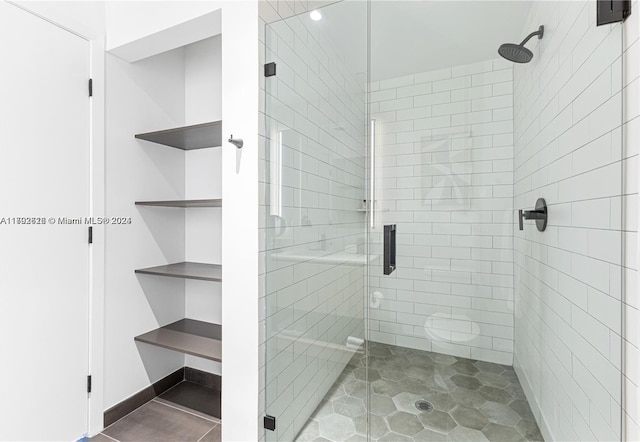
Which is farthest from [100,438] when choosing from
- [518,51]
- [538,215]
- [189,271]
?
[518,51]

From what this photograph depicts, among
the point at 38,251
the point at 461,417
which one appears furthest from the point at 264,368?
the point at 38,251

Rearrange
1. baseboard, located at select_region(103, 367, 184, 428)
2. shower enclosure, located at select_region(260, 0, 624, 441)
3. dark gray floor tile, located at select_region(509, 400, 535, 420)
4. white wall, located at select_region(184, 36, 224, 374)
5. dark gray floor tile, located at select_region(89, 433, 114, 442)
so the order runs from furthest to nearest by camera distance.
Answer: white wall, located at select_region(184, 36, 224, 374) < baseboard, located at select_region(103, 367, 184, 428) < dark gray floor tile, located at select_region(89, 433, 114, 442) < dark gray floor tile, located at select_region(509, 400, 535, 420) < shower enclosure, located at select_region(260, 0, 624, 441)

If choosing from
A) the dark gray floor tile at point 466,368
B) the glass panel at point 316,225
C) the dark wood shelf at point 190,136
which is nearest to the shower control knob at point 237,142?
the glass panel at point 316,225

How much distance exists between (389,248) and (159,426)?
169cm

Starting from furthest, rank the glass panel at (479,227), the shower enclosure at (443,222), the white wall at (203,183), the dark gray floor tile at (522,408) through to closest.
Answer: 1. the white wall at (203,183)
2. the dark gray floor tile at (522,408)
3. the glass panel at (479,227)
4. the shower enclosure at (443,222)

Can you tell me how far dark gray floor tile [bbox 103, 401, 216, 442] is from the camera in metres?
1.76

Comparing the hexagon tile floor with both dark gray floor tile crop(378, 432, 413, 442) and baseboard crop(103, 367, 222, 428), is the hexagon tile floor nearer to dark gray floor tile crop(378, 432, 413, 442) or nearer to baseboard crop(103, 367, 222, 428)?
dark gray floor tile crop(378, 432, 413, 442)

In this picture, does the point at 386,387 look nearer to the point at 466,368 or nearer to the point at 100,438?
the point at 466,368

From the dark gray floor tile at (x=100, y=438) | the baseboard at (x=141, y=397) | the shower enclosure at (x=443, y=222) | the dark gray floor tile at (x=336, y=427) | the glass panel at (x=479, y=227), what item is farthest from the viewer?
the baseboard at (x=141, y=397)

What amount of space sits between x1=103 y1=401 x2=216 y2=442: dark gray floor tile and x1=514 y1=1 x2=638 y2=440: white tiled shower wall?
1.73 meters

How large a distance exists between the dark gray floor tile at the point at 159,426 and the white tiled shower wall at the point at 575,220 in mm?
1727

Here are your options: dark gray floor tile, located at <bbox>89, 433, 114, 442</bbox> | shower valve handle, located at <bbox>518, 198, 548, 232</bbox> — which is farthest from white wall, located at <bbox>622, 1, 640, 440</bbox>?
dark gray floor tile, located at <bbox>89, 433, 114, 442</bbox>

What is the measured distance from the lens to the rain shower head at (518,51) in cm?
129

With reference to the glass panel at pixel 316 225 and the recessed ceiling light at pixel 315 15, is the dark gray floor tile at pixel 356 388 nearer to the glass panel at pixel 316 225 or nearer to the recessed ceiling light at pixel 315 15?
the glass panel at pixel 316 225
